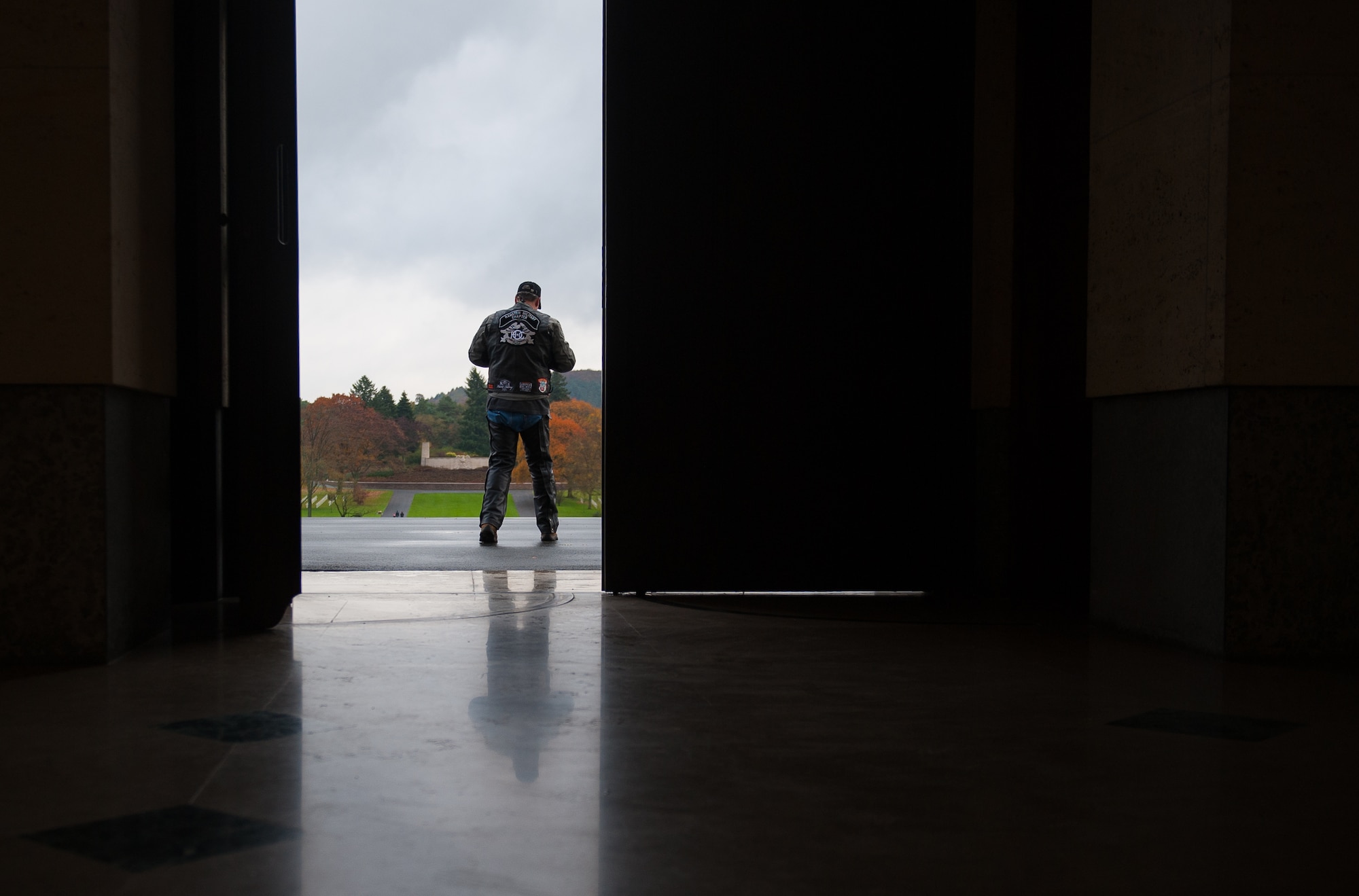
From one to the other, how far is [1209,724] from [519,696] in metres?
1.74

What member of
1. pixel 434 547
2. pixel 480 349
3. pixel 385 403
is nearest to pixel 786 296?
pixel 434 547

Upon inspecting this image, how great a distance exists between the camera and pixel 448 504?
27547 millimetres

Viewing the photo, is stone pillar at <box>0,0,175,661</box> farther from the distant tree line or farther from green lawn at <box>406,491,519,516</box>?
green lawn at <box>406,491,519,516</box>

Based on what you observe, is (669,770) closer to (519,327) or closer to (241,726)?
(241,726)

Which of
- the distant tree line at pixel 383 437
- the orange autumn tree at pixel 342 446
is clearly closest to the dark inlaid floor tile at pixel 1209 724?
the distant tree line at pixel 383 437

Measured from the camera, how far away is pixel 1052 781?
213 cm

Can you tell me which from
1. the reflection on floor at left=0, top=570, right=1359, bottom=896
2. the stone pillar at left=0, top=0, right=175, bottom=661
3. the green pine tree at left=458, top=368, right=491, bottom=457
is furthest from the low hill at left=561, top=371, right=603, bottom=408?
the reflection on floor at left=0, top=570, right=1359, bottom=896

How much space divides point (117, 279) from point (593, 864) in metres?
2.67

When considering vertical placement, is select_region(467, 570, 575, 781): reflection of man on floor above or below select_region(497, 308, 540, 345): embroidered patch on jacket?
below

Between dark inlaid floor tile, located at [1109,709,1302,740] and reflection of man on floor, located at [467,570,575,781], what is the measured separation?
140 centimetres

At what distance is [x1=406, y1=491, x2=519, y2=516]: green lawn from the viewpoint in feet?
72.1

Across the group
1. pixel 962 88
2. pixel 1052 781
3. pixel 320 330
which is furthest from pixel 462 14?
pixel 1052 781

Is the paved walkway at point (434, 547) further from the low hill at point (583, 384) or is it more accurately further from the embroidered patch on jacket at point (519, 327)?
the low hill at point (583, 384)

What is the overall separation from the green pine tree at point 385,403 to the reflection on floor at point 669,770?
18.1m
